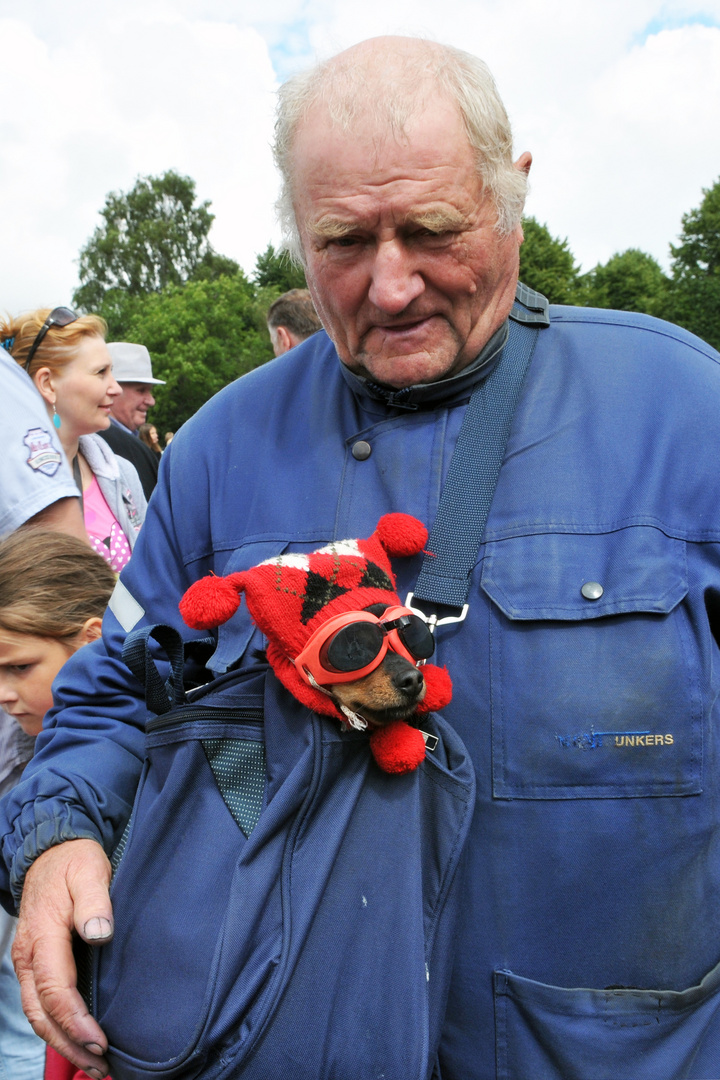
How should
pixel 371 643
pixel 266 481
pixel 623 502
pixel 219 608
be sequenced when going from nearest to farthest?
pixel 371 643, pixel 219 608, pixel 623 502, pixel 266 481

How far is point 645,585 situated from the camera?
146 centimetres

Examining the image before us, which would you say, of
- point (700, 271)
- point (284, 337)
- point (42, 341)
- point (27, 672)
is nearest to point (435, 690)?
point (27, 672)

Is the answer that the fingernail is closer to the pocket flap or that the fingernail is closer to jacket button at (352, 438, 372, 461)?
the pocket flap

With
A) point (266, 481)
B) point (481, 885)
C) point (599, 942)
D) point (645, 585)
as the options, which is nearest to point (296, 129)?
point (266, 481)

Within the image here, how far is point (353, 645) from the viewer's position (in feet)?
3.93

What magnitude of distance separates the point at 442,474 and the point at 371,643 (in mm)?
500

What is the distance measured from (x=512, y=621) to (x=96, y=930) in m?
0.85

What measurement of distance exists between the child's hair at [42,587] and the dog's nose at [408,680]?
1.79 metres

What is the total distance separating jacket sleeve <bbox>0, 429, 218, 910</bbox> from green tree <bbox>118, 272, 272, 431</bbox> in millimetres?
40757

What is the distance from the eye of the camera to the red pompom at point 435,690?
4.27 feet

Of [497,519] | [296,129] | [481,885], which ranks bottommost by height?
[481,885]

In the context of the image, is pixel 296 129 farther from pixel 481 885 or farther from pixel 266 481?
pixel 481 885

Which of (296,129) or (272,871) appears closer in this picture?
(272,871)

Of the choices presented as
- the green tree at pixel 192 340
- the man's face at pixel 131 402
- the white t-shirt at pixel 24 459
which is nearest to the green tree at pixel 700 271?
the green tree at pixel 192 340
